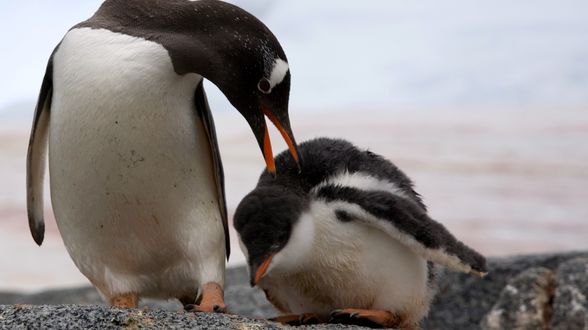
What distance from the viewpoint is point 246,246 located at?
2.25 meters

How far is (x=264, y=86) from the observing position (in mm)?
2189

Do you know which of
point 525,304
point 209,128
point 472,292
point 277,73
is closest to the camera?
point 277,73

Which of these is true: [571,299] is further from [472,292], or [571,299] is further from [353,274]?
[353,274]

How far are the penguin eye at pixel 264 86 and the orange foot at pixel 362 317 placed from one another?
544 mm

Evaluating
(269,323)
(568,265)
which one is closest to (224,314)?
(269,323)

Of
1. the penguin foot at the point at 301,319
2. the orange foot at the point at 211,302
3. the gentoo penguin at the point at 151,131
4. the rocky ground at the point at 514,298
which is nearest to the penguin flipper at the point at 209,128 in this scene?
the gentoo penguin at the point at 151,131

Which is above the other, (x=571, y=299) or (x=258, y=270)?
(x=571, y=299)

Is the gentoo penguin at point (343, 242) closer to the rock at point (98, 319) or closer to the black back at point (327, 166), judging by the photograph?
the black back at point (327, 166)

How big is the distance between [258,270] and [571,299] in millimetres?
1504

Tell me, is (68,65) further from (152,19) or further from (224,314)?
(224,314)

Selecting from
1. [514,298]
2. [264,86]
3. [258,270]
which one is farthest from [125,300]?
[514,298]

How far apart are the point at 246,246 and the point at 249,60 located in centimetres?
41

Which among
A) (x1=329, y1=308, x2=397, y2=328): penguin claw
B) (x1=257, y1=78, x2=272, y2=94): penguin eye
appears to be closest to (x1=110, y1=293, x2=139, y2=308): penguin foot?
(x1=329, y1=308, x2=397, y2=328): penguin claw

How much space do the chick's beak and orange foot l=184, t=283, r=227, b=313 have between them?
90mm
